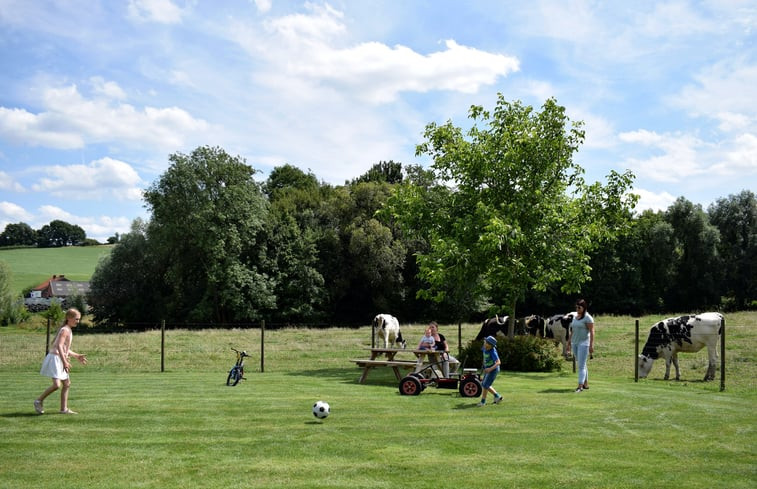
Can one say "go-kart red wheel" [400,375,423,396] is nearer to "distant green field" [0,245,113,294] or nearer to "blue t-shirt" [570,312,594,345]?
"blue t-shirt" [570,312,594,345]

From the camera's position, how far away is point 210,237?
50.8m

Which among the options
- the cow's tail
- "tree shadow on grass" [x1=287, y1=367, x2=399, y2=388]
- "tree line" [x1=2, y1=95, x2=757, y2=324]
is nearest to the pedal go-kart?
"tree shadow on grass" [x1=287, y1=367, x2=399, y2=388]

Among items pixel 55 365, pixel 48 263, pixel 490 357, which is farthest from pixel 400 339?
pixel 48 263

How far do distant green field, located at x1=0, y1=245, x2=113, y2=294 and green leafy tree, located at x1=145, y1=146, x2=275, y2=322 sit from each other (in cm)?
4959

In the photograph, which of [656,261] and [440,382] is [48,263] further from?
[440,382]

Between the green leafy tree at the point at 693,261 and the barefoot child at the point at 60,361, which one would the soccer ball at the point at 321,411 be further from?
the green leafy tree at the point at 693,261

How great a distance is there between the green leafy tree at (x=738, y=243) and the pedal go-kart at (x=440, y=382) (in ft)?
182

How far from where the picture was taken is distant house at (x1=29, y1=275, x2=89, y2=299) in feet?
293

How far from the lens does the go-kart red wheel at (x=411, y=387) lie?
1428 cm

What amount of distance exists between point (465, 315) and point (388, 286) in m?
7.62

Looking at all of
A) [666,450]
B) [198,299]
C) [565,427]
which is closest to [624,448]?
[666,450]

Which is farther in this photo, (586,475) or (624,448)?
(624,448)

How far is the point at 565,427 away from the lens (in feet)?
34.4

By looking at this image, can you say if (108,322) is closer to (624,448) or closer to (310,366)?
(310,366)
